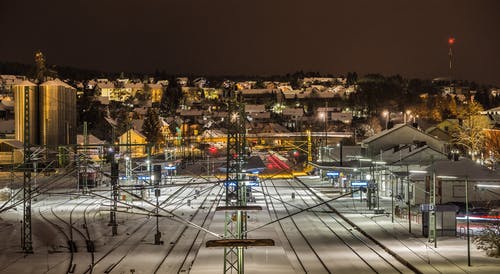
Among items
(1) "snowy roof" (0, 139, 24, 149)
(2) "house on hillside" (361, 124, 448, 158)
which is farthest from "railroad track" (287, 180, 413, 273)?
(1) "snowy roof" (0, 139, 24, 149)

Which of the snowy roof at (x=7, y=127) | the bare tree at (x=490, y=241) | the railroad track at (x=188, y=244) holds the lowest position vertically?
the railroad track at (x=188, y=244)

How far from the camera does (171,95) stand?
188m

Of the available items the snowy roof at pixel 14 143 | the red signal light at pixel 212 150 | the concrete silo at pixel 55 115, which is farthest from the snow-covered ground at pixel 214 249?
the red signal light at pixel 212 150

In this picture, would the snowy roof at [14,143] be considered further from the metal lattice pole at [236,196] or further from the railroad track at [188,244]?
the metal lattice pole at [236,196]

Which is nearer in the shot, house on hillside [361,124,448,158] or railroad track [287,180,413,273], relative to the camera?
railroad track [287,180,413,273]

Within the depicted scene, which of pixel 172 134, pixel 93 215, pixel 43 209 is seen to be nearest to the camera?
pixel 93 215

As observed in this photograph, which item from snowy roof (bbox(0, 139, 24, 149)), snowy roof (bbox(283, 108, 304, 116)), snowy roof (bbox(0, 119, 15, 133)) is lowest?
snowy roof (bbox(0, 139, 24, 149))

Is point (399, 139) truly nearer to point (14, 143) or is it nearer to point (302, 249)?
point (14, 143)

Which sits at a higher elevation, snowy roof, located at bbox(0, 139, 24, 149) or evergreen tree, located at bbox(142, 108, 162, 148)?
evergreen tree, located at bbox(142, 108, 162, 148)

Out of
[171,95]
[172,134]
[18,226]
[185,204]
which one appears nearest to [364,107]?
[171,95]

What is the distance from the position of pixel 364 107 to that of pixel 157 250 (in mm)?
146962

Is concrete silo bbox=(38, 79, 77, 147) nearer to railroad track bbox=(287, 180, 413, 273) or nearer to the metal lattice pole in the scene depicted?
railroad track bbox=(287, 180, 413, 273)

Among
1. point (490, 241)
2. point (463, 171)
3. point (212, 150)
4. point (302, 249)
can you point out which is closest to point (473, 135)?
point (212, 150)

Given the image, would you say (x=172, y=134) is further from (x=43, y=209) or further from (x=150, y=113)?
(x=43, y=209)
